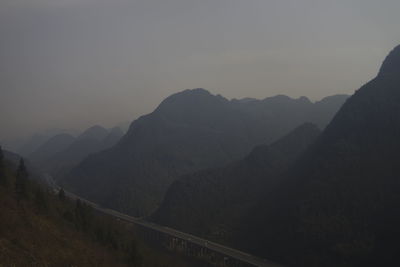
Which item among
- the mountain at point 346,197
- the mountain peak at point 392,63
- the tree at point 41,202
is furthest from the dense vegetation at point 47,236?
the mountain peak at point 392,63

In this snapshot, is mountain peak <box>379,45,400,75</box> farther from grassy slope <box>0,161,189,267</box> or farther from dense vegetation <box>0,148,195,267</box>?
grassy slope <box>0,161,189,267</box>

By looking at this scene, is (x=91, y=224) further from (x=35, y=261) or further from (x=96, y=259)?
(x=35, y=261)

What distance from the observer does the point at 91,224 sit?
317ft

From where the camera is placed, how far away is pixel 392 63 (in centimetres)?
17325

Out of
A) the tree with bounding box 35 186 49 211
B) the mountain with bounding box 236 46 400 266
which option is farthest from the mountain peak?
the tree with bounding box 35 186 49 211

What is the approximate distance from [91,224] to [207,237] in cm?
7284

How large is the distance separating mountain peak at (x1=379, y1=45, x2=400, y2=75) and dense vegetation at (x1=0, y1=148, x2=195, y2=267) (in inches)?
4785

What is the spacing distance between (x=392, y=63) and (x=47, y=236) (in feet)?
510

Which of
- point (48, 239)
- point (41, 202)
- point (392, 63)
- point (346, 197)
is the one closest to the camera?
point (48, 239)

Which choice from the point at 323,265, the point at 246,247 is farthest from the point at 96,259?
the point at 246,247

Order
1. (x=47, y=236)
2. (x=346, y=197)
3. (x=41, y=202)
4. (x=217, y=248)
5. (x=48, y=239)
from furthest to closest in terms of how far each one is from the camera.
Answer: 1. (x=217, y=248)
2. (x=346, y=197)
3. (x=41, y=202)
4. (x=47, y=236)
5. (x=48, y=239)

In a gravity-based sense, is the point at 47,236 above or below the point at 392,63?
below

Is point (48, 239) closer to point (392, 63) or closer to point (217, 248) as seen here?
point (217, 248)

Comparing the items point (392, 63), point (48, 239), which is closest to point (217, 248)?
point (48, 239)
